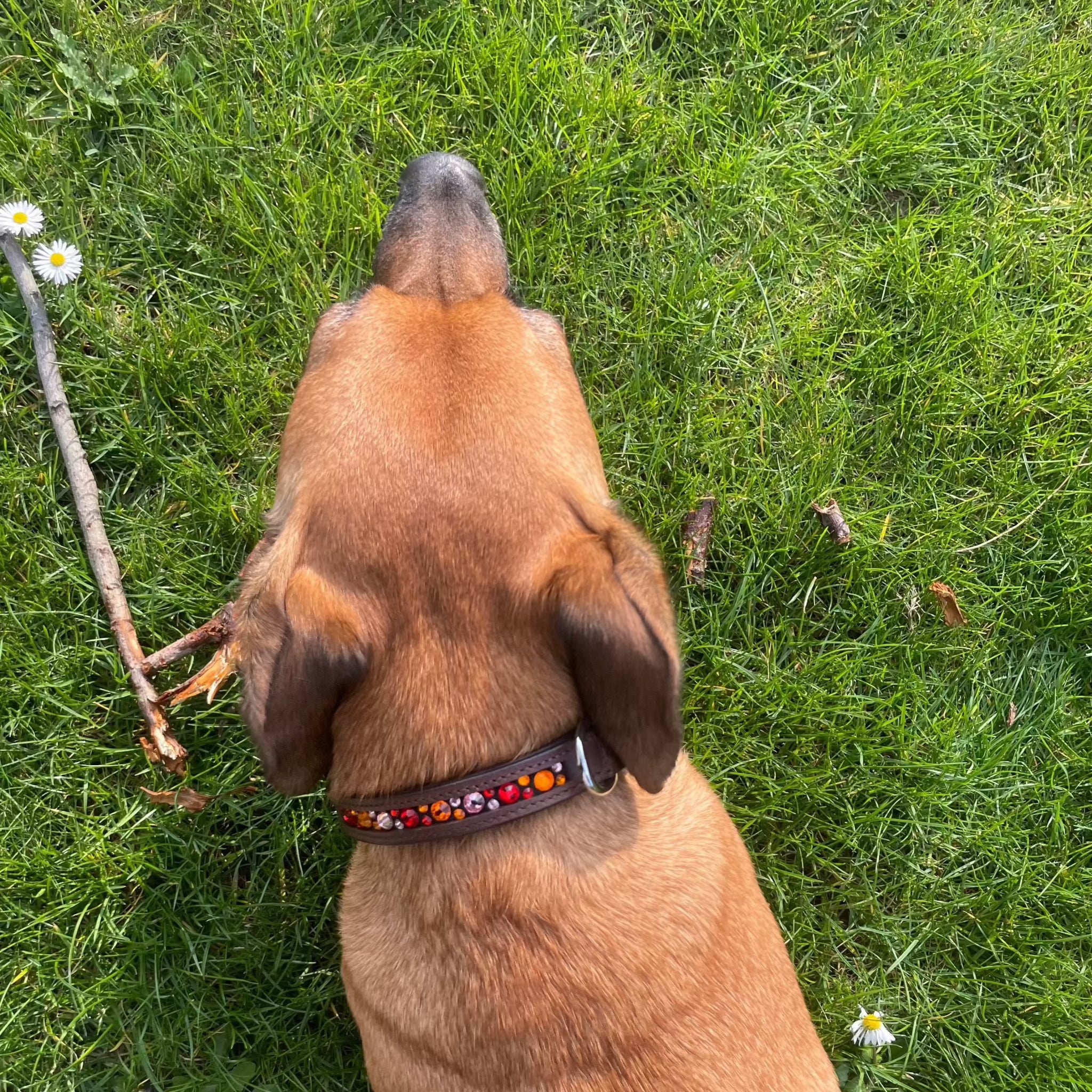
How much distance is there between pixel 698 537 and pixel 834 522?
1.80ft

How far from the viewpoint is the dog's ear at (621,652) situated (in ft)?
6.99

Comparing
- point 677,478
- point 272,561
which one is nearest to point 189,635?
point 272,561

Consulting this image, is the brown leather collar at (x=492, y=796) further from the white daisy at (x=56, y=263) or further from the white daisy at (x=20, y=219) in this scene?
the white daisy at (x=20, y=219)

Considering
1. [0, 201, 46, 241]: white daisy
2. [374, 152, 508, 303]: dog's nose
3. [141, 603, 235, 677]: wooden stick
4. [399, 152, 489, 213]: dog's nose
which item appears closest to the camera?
[374, 152, 508, 303]: dog's nose

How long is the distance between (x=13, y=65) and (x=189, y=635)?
2.41 metres

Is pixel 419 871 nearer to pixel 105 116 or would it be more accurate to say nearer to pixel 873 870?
pixel 873 870

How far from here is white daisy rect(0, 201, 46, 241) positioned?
12.1 feet

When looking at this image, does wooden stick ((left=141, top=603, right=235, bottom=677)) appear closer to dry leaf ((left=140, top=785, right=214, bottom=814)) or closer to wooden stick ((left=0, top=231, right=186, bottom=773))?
wooden stick ((left=0, top=231, right=186, bottom=773))

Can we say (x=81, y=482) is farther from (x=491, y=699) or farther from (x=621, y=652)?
(x=621, y=652)

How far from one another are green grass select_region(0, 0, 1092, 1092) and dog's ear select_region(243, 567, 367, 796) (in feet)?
4.82

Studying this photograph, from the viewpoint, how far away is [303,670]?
218cm

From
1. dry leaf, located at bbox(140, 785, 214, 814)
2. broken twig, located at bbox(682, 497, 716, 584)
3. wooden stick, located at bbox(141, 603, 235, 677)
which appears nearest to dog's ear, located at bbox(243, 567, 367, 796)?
wooden stick, located at bbox(141, 603, 235, 677)

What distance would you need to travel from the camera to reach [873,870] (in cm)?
379

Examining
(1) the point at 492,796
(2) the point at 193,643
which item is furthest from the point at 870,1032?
(2) the point at 193,643
